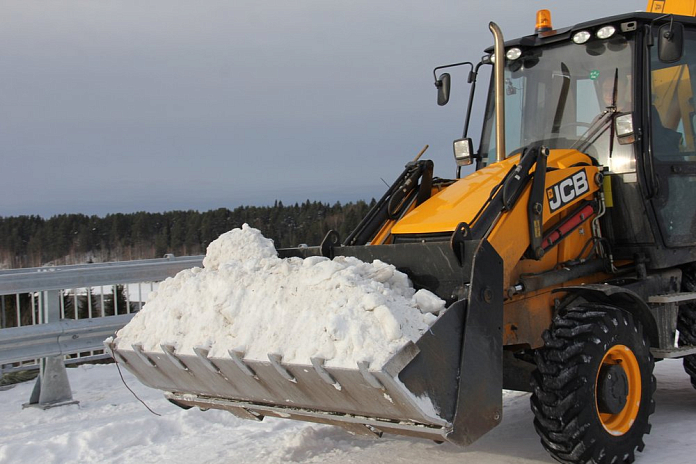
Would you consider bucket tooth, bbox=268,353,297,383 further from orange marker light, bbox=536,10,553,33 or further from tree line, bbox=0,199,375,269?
tree line, bbox=0,199,375,269

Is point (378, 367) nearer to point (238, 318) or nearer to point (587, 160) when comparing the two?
point (238, 318)

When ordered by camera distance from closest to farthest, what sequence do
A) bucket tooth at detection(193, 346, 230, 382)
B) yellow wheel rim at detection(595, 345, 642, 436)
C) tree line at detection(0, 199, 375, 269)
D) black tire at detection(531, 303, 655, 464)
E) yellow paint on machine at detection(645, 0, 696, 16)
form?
bucket tooth at detection(193, 346, 230, 382), black tire at detection(531, 303, 655, 464), yellow wheel rim at detection(595, 345, 642, 436), yellow paint on machine at detection(645, 0, 696, 16), tree line at detection(0, 199, 375, 269)

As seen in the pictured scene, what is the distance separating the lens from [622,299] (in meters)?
5.09

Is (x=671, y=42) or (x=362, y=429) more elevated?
(x=671, y=42)

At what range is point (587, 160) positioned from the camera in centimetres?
562

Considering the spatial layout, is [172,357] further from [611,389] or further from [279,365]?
[611,389]

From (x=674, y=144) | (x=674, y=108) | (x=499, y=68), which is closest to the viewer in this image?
(x=499, y=68)

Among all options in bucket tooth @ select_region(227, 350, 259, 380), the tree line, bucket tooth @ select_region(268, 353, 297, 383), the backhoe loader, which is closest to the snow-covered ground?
the backhoe loader

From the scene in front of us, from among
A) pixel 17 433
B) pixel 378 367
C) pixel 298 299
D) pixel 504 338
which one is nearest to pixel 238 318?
pixel 298 299

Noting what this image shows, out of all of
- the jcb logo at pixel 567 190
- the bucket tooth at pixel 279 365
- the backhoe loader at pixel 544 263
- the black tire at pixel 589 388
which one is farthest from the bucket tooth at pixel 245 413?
the jcb logo at pixel 567 190

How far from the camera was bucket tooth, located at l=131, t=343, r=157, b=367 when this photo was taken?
4602 millimetres

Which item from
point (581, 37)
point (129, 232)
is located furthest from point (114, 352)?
point (129, 232)

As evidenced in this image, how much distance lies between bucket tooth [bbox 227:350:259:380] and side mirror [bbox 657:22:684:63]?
3370mm

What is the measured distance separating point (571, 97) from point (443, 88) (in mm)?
1051
